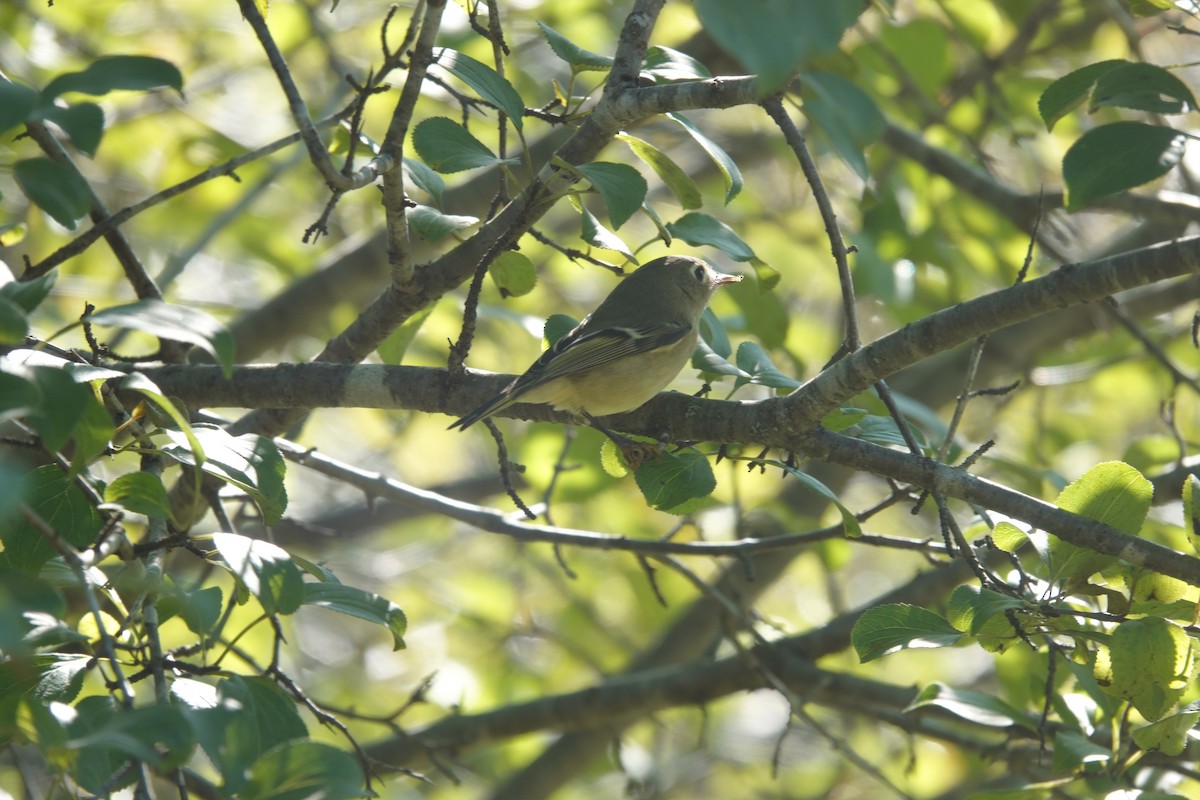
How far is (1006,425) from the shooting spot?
5711 mm

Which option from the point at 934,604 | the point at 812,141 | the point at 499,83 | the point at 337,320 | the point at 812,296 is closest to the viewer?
the point at 499,83

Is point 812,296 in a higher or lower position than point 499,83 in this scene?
higher

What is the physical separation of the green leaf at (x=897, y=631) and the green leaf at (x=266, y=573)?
85cm

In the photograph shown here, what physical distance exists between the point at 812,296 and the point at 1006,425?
1271 mm

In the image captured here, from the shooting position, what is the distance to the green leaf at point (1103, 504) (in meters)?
1.74

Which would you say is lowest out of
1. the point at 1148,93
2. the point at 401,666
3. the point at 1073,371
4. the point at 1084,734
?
the point at 1084,734

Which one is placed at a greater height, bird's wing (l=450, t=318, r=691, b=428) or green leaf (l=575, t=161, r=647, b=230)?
bird's wing (l=450, t=318, r=691, b=428)

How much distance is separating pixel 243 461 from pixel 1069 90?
1.33 metres

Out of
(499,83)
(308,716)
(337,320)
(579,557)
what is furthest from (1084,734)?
(308,716)

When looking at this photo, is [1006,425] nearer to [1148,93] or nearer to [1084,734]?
[1084,734]

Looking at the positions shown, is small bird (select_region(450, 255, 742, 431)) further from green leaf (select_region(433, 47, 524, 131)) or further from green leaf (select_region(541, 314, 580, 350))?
green leaf (select_region(433, 47, 524, 131))

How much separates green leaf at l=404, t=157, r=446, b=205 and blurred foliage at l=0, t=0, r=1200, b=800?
1 cm

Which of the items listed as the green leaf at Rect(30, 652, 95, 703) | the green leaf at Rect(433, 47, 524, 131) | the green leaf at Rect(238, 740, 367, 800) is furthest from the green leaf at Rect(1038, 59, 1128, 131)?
the green leaf at Rect(30, 652, 95, 703)

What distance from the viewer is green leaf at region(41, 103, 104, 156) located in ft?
4.17
